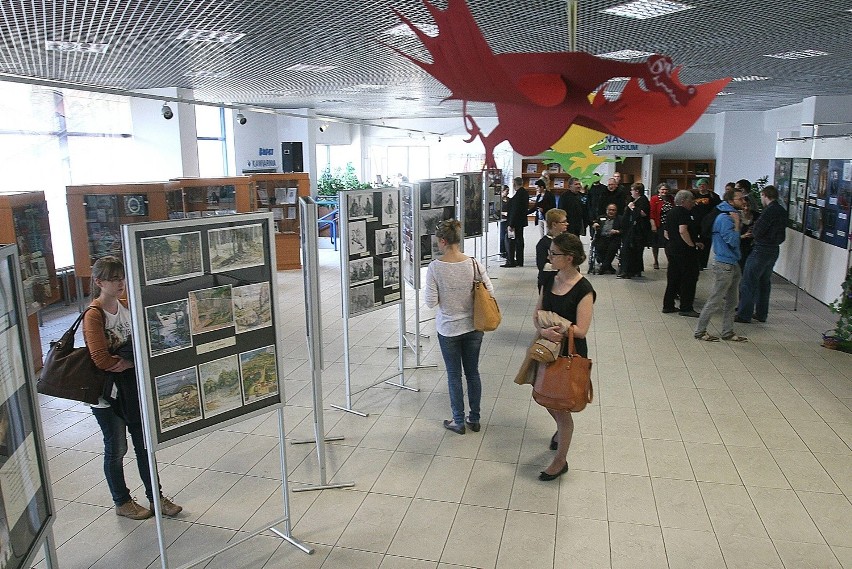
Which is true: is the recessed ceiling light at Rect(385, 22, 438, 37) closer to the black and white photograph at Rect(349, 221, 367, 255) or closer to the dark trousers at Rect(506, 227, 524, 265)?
the black and white photograph at Rect(349, 221, 367, 255)

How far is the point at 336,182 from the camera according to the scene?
758 inches

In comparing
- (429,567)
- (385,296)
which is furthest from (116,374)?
(385,296)

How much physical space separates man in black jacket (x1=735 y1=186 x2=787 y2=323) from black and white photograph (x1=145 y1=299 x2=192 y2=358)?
273 inches

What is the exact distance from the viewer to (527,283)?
11.1 meters

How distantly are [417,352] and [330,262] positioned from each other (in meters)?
6.94

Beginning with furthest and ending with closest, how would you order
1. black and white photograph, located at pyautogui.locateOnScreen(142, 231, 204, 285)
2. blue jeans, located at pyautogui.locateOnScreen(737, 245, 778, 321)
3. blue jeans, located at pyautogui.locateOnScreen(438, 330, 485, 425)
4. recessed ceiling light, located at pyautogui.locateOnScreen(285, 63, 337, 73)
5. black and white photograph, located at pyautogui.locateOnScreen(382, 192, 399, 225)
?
recessed ceiling light, located at pyautogui.locateOnScreen(285, 63, 337, 73) < blue jeans, located at pyautogui.locateOnScreen(737, 245, 778, 321) < black and white photograph, located at pyautogui.locateOnScreen(382, 192, 399, 225) < blue jeans, located at pyautogui.locateOnScreen(438, 330, 485, 425) < black and white photograph, located at pyautogui.locateOnScreen(142, 231, 204, 285)

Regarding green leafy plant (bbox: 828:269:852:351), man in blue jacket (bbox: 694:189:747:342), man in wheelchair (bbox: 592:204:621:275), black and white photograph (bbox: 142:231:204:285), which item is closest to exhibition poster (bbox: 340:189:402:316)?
black and white photograph (bbox: 142:231:204:285)

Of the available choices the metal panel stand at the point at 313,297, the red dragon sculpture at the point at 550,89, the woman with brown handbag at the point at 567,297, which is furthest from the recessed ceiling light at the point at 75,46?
the red dragon sculpture at the point at 550,89

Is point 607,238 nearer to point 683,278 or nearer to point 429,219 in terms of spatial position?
point 683,278

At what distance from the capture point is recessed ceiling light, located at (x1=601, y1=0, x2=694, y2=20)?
16.0ft

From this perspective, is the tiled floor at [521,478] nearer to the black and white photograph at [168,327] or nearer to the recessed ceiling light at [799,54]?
the black and white photograph at [168,327]

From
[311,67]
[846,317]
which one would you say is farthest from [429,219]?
[846,317]

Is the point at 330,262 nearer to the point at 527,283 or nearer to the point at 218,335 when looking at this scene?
the point at 527,283

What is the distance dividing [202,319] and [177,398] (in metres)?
0.40
